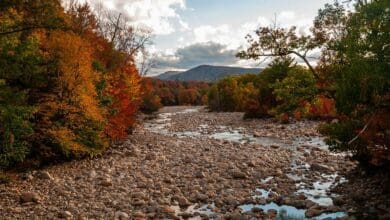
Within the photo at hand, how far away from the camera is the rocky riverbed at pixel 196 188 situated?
11688mm

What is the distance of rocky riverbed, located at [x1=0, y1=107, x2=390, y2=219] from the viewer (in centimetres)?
1169

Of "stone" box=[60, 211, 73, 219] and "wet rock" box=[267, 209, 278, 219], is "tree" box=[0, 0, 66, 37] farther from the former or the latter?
"wet rock" box=[267, 209, 278, 219]

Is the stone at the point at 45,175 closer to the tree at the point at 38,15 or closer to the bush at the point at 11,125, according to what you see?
the bush at the point at 11,125

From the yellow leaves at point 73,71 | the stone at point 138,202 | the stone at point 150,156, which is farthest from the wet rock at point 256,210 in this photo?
the yellow leaves at point 73,71

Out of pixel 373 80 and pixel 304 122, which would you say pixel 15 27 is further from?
pixel 304 122

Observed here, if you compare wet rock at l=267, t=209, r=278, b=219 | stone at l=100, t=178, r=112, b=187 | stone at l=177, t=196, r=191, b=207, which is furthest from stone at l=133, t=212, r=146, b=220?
wet rock at l=267, t=209, r=278, b=219

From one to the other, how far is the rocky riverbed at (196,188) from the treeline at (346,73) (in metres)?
1.85

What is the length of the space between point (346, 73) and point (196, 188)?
6844 millimetres

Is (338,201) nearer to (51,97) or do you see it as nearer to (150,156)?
(150,156)

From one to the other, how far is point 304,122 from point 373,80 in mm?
30865

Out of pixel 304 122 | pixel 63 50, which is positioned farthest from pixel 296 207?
pixel 304 122

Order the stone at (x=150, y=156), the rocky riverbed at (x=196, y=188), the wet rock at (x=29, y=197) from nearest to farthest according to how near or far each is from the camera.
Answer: the rocky riverbed at (x=196, y=188)
the wet rock at (x=29, y=197)
the stone at (x=150, y=156)

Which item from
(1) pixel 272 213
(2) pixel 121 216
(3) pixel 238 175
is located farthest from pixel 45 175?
(1) pixel 272 213

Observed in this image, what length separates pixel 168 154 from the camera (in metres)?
21.8
